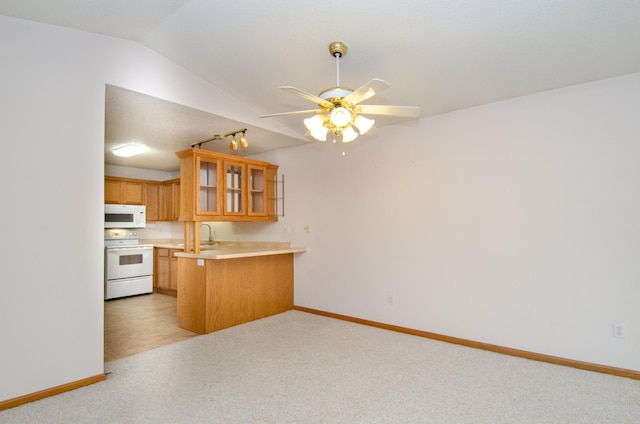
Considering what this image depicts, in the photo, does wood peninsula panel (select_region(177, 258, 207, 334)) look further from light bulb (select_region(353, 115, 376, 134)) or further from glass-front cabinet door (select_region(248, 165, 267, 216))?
light bulb (select_region(353, 115, 376, 134))

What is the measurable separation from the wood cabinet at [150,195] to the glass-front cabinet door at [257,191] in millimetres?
2079

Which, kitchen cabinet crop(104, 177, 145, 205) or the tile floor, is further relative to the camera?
kitchen cabinet crop(104, 177, 145, 205)

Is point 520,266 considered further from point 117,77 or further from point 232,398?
point 117,77

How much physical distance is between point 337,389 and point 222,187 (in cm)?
271

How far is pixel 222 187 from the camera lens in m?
4.22

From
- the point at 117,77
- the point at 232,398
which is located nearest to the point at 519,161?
the point at 232,398

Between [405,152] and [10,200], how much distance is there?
3408 mm

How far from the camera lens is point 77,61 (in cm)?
259

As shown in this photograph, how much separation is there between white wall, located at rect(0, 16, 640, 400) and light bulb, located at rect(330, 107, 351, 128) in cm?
177

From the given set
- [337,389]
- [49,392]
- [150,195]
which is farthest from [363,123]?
[150,195]

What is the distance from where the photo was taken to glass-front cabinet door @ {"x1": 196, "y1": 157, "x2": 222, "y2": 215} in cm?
402

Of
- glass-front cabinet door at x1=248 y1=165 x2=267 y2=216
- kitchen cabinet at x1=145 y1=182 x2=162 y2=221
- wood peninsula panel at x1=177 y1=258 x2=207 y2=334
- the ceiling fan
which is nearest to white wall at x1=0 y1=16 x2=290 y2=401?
wood peninsula panel at x1=177 y1=258 x2=207 y2=334

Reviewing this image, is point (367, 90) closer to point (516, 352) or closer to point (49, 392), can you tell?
point (516, 352)

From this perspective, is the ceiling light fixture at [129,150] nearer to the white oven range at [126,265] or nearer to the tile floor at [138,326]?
the white oven range at [126,265]
